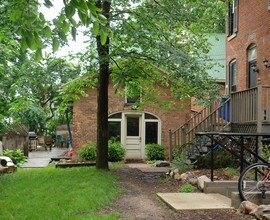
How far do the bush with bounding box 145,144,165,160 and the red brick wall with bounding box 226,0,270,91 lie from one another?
5325mm

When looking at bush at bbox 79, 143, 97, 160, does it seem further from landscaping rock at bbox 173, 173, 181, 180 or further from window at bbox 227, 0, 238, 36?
window at bbox 227, 0, 238, 36

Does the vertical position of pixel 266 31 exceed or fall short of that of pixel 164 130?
it exceeds it

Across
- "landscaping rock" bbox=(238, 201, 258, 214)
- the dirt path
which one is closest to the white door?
the dirt path

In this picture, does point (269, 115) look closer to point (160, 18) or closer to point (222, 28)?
point (160, 18)

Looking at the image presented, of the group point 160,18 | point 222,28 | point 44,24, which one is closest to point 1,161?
point 160,18

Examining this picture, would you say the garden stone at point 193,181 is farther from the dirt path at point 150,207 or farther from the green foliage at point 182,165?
the green foliage at point 182,165

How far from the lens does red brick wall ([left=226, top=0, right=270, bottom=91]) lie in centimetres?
1373

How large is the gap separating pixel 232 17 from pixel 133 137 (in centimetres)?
748

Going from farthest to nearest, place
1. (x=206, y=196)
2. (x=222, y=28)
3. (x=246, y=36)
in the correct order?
1. (x=222, y=28)
2. (x=246, y=36)
3. (x=206, y=196)

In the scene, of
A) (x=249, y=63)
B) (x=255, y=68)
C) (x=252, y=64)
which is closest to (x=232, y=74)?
(x=249, y=63)

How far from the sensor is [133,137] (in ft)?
65.9

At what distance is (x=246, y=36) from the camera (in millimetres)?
15383

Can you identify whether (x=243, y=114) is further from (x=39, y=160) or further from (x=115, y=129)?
(x=39, y=160)

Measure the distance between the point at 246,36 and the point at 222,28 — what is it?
682 inches
